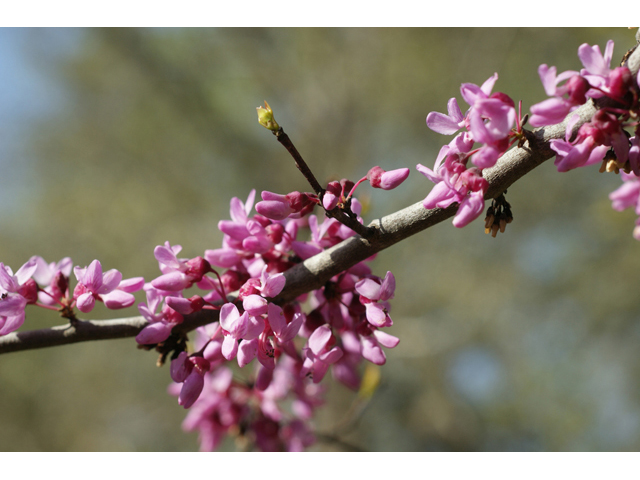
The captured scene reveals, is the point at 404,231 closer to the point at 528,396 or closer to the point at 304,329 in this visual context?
the point at 304,329

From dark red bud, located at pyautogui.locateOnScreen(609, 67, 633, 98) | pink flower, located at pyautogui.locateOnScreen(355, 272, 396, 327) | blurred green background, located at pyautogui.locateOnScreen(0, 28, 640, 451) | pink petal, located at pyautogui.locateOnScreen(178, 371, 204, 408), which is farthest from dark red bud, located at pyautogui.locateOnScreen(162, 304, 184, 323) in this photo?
blurred green background, located at pyautogui.locateOnScreen(0, 28, 640, 451)

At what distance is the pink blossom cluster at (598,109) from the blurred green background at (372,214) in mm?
3269

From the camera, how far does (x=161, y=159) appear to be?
551cm

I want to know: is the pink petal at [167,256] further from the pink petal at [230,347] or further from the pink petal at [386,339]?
the pink petal at [386,339]

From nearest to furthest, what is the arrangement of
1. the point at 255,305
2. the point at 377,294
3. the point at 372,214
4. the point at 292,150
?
the point at 292,150 → the point at 255,305 → the point at 377,294 → the point at 372,214

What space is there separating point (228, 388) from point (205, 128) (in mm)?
4408

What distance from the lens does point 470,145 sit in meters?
0.74

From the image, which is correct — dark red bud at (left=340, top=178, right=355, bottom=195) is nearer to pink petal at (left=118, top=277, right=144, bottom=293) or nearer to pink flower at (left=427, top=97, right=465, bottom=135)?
pink flower at (left=427, top=97, right=465, bottom=135)

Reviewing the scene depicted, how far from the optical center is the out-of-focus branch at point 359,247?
2.33ft

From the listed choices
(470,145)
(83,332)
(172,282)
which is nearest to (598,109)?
(470,145)

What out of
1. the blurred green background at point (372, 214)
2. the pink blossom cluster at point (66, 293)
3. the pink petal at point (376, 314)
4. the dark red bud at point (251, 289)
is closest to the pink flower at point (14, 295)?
the pink blossom cluster at point (66, 293)

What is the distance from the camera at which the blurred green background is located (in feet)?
13.2

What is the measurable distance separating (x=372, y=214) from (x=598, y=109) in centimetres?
318

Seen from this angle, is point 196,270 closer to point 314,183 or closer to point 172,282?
point 172,282
